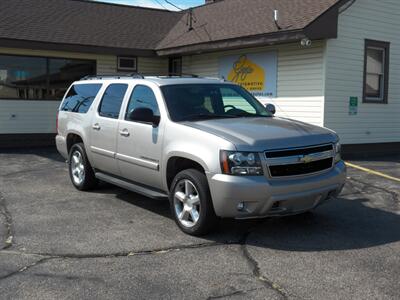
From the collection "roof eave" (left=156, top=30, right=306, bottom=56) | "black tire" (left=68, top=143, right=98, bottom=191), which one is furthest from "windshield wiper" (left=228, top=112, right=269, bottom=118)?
"roof eave" (left=156, top=30, right=306, bottom=56)

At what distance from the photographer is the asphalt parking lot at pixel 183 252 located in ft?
14.5

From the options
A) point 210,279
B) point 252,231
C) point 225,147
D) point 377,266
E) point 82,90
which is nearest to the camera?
point 210,279

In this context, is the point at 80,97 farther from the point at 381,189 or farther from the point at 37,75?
the point at 37,75

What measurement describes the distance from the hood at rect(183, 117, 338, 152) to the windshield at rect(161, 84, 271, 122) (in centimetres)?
32

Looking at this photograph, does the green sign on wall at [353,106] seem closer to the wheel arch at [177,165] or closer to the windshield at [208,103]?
the windshield at [208,103]

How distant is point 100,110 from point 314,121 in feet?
21.6

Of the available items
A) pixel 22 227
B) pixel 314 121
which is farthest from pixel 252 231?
pixel 314 121

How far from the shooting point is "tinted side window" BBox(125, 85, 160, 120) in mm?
6801

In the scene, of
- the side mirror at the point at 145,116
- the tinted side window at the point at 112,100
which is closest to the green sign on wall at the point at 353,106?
the tinted side window at the point at 112,100

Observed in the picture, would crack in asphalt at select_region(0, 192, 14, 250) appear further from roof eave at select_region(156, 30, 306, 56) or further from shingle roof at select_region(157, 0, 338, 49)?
shingle roof at select_region(157, 0, 338, 49)

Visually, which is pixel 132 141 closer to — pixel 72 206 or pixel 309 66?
pixel 72 206

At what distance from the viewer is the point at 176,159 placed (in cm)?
627

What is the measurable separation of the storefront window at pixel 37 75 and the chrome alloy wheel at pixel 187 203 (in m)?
10.6

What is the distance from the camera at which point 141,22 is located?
61.5ft
